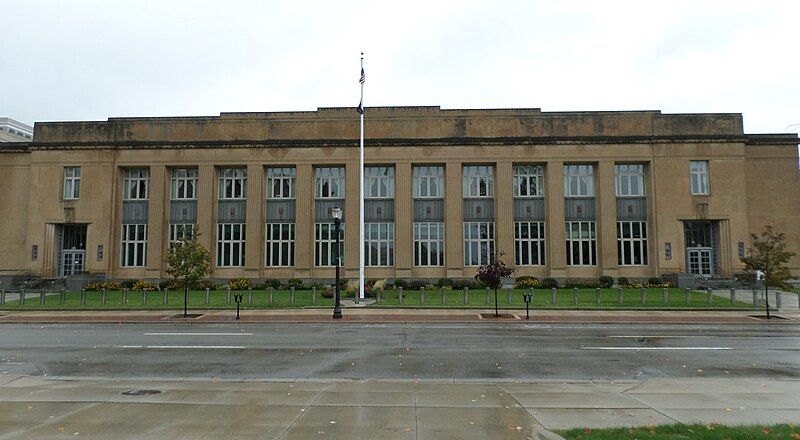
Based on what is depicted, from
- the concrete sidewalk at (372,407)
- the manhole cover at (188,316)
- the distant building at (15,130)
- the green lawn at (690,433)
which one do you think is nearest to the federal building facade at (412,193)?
the manhole cover at (188,316)

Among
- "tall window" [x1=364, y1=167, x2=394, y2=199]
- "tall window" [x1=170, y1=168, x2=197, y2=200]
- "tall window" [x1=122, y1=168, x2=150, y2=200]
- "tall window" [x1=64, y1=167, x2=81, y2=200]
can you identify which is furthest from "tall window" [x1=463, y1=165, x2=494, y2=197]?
"tall window" [x1=64, y1=167, x2=81, y2=200]

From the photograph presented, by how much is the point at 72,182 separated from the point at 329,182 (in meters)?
21.6

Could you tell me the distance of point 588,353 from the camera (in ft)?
45.2

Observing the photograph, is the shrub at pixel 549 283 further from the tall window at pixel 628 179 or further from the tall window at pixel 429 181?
the tall window at pixel 429 181

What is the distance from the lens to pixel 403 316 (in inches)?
931

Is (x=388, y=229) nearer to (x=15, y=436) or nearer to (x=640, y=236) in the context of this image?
(x=640, y=236)

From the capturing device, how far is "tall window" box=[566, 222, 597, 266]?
4144 centimetres

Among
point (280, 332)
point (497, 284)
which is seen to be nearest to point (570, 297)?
point (497, 284)

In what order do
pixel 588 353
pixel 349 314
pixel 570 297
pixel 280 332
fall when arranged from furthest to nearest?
pixel 570 297
pixel 349 314
pixel 280 332
pixel 588 353

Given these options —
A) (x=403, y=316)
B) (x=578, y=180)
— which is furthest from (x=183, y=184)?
(x=578, y=180)

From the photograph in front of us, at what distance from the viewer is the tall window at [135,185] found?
43781 millimetres

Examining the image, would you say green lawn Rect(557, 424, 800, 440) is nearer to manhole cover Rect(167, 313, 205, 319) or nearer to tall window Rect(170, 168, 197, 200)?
manhole cover Rect(167, 313, 205, 319)

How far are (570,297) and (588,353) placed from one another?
61.2 ft

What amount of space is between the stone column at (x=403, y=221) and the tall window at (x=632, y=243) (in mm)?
16738
